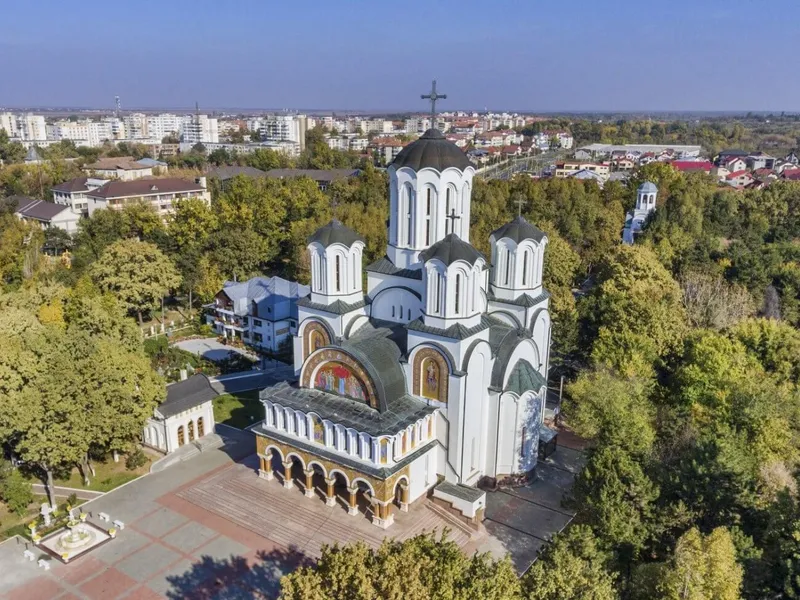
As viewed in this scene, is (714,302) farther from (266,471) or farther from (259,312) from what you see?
(259,312)

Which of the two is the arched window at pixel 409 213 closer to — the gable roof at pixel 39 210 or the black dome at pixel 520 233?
the black dome at pixel 520 233

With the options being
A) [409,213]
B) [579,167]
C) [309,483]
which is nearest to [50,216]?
[409,213]

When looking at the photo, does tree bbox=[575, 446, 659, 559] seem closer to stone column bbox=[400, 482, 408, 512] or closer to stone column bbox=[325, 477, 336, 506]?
stone column bbox=[400, 482, 408, 512]

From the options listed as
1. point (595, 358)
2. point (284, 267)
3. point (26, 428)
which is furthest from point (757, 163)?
point (26, 428)

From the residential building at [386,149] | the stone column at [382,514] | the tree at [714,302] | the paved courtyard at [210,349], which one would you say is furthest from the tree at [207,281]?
the residential building at [386,149]

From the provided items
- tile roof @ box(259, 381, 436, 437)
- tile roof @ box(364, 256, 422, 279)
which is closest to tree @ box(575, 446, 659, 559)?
tile roof @ box(259, 381, 436, 437)

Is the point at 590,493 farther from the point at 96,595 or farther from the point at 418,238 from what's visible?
the point at 96,595
